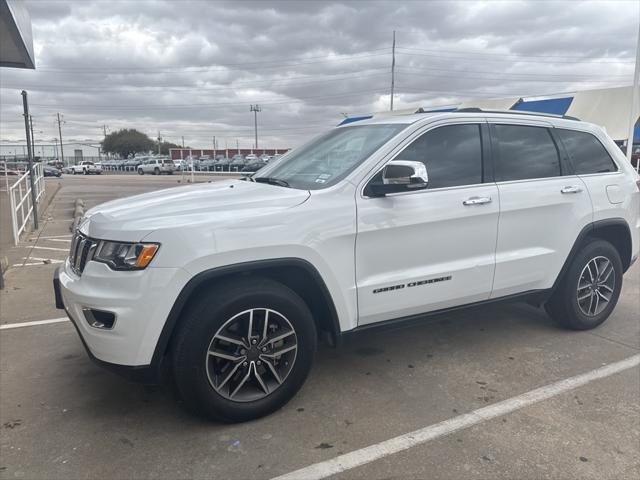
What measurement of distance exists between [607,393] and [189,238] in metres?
2.94

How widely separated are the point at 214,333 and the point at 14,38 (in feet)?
26.1

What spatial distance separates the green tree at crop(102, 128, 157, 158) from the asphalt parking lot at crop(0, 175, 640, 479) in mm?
113239

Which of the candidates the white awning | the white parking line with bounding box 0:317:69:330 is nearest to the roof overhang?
the white parking line with bounding box 0:317:69:330

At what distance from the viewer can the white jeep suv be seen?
278 centimetres

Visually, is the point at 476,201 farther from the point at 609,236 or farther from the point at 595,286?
the point at 609,236

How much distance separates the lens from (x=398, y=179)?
323 cm

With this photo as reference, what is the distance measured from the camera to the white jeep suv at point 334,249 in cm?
278

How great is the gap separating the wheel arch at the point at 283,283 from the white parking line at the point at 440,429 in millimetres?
738

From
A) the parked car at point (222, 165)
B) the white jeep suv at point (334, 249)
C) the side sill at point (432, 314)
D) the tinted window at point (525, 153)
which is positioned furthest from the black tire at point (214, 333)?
the parked car at point (222, 165)

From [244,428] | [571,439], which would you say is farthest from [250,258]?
[571,439]

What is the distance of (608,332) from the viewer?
464 centimetres

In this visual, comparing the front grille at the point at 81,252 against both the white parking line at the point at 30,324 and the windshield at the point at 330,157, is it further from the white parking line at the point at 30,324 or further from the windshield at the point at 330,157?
the white parking line at the point at 30,324

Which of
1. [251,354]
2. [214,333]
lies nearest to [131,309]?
Answer: [214,333]

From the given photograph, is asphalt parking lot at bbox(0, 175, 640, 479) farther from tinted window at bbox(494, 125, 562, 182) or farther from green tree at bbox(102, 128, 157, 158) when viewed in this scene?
green tree at bbox(102, 128, 157, 158)
